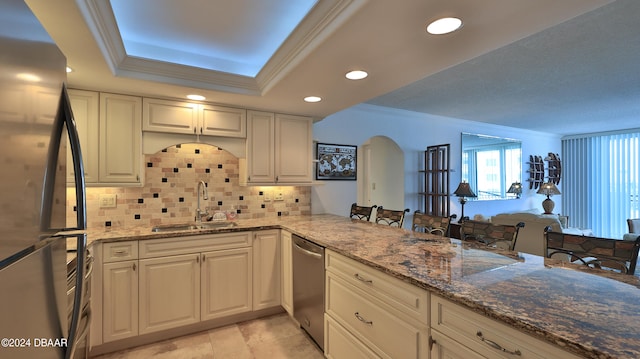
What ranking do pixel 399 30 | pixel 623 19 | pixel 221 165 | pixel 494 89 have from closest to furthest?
pixel 399 30 < pixel 623 19 < pixel 221 165 < pixel 494 89

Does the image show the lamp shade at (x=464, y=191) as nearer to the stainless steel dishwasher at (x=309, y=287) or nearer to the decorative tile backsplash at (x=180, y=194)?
the decorative tile backsplash at (x=180, y=194)

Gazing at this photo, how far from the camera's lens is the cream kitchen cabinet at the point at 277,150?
313cm

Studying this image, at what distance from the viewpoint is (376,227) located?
2.68m

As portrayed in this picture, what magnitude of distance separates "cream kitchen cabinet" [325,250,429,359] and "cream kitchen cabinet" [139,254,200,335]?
125 cm

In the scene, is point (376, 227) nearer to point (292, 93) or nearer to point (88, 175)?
point (292, 93)

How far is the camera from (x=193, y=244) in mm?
2549

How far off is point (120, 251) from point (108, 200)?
0.68 metres

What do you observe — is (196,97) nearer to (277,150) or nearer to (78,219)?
(277,150)

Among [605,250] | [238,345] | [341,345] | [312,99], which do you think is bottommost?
[238,345]

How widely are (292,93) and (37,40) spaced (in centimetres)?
195

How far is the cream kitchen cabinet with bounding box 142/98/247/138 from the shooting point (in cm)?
Result: 269

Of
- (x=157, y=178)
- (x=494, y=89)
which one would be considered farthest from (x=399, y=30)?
(x=494, y=89)

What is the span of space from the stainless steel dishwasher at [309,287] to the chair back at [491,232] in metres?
1.06

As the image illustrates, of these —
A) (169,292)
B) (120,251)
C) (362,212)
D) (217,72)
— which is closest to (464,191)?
(362,212)
